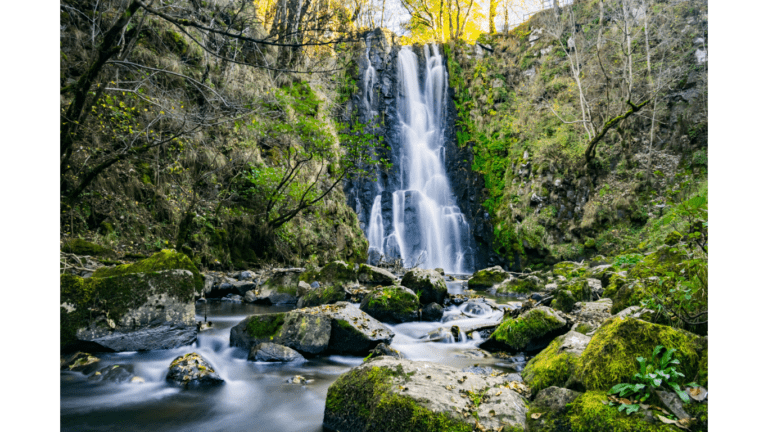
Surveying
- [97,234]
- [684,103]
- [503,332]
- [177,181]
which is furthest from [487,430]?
[684,103]

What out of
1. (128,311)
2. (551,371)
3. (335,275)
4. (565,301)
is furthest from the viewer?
(335,275)

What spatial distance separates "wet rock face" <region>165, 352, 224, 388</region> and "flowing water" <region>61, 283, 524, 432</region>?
9 centimetres

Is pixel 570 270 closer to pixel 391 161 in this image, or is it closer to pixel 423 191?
pixel 423 191

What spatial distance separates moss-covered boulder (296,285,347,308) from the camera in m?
6.73

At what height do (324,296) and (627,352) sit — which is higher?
(627,352)

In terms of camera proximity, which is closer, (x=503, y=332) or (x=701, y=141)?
(x=503, y=332)

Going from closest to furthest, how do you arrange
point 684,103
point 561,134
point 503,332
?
1. point 503,332
2. point 684,103
3. point 561,134

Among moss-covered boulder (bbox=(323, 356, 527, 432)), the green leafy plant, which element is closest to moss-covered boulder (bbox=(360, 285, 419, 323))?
moss-covered boulder (bbox=(323, 356, 527, 432))

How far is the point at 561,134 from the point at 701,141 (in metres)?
8.88

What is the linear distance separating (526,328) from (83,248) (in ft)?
24.4

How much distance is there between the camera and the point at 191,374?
3693mm

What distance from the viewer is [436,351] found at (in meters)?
5.11

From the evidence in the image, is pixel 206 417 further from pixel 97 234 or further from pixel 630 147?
pixel 630 147

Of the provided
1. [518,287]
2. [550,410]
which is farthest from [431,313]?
[550,410]
